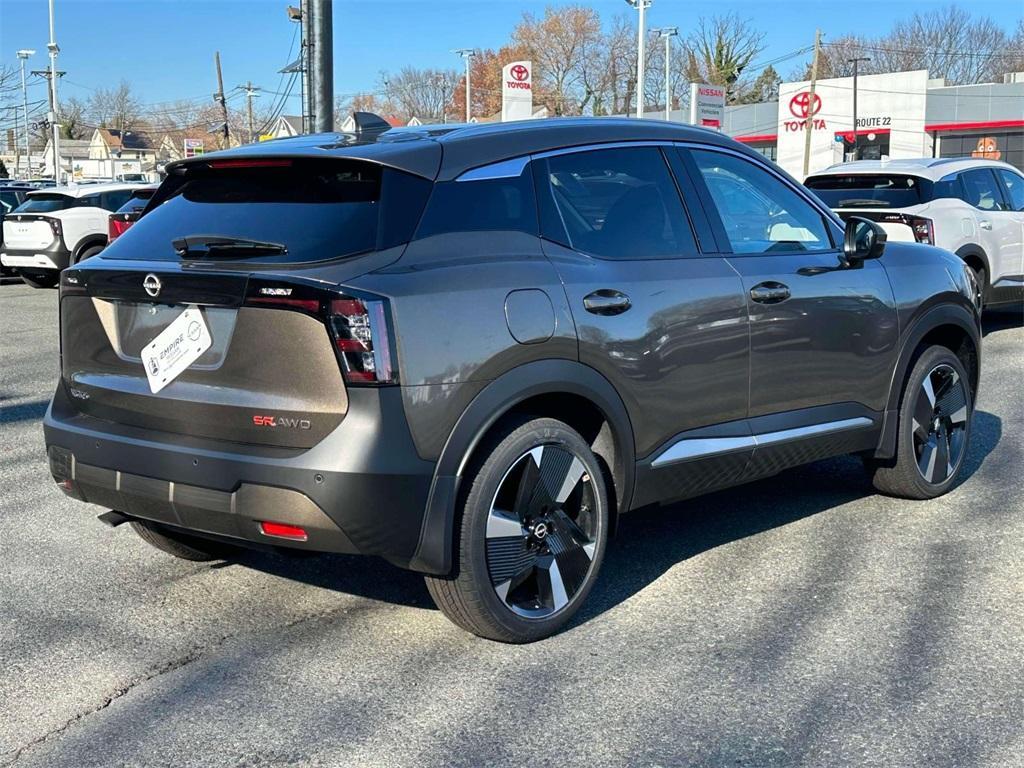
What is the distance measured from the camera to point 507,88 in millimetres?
26172

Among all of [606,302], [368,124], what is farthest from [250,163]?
[606,302]

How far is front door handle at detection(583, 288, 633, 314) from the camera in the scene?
4.09 m

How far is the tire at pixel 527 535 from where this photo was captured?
12.4 feet

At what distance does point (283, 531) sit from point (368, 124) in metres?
1.78


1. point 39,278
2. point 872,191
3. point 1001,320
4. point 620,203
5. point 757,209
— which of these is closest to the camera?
point 620,203

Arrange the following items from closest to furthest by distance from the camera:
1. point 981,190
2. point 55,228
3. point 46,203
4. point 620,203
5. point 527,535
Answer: point 527,535, point 620,203, point 981,190, point 55,228, point 46,203

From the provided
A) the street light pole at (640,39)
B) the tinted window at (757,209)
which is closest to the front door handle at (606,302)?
the tinted window at (757,209)

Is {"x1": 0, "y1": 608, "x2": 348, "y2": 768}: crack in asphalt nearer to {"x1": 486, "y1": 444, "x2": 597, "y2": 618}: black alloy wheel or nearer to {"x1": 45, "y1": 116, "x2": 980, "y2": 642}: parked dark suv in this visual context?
{"x1": 45, "y1": 116, "x2": 980, "y2": 642}: parked dark suv

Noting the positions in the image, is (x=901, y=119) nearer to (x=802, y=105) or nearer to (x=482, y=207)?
(x=802, y=105)

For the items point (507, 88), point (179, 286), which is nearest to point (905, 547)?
point (179, 286)

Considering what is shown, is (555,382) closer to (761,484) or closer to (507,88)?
(761,484)

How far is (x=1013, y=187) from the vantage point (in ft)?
40.0

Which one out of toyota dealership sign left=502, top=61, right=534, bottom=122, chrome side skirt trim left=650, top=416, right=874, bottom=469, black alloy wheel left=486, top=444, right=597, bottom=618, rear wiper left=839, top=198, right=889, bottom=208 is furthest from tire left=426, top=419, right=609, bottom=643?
toyota dealership sign left=502, top=61, right=534, bottom=122

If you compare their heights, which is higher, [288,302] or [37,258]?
[288,302]
